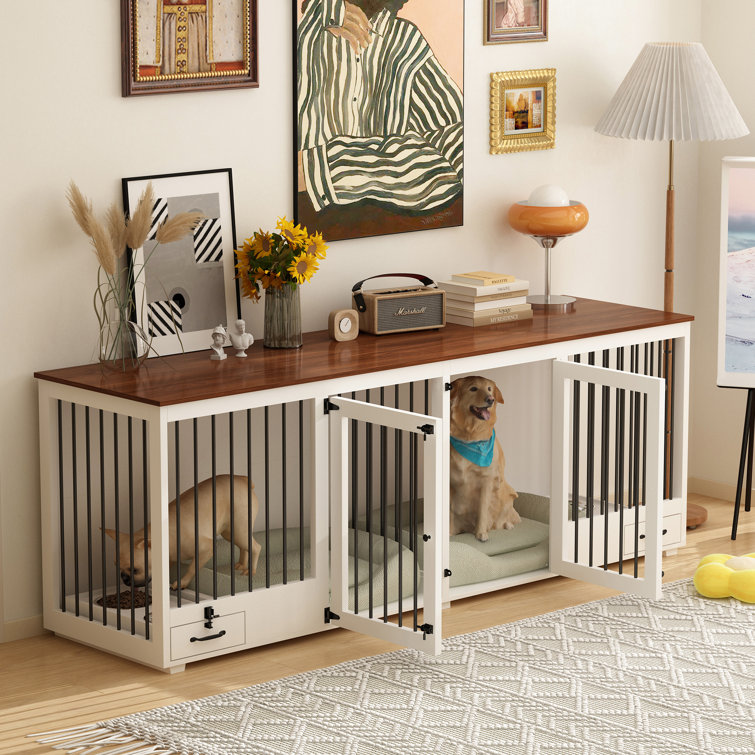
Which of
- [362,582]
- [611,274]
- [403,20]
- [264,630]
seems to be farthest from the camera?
[611,274]

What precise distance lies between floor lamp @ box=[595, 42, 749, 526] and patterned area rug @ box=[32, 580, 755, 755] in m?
1.04

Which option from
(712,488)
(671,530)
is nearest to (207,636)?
(671,530)

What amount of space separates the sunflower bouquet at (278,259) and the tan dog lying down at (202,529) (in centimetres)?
56

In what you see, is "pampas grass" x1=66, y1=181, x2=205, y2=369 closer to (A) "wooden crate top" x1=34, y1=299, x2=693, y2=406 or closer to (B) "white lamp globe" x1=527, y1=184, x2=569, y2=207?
(A) "wooden crate top" x1=34, y1=299, x2=693, y2=406

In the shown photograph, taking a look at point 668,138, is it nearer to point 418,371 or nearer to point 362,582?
point 418,371

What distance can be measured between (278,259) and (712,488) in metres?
2.29

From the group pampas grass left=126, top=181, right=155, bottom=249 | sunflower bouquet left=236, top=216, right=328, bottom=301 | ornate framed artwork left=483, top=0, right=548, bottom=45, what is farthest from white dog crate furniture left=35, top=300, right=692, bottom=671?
ornate framed artwork left=483, top=0, right=548, bottom=45

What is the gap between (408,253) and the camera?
4.60 metres

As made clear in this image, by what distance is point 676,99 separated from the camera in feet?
15.5

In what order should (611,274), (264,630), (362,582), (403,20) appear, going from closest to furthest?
1. (264,630)
2. (362,582)
3. (403,20)
4. (611,274)

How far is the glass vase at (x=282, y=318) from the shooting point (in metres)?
4.03

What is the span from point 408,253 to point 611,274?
0.93 meters

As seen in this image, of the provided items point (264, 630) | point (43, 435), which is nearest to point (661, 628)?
point (264, 630)

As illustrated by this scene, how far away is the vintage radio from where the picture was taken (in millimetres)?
4238
